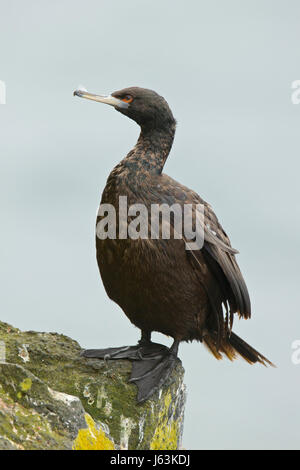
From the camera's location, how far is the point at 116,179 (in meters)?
6.63

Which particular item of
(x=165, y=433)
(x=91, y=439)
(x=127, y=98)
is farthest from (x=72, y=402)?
(x=127, y=98)

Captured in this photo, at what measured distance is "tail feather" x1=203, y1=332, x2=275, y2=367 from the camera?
7293mm

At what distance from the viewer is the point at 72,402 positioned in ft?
17.7

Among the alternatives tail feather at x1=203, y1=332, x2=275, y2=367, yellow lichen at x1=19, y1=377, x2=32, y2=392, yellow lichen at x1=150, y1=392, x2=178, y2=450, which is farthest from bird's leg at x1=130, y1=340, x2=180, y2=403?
yellow lichen at x1=19, y1=377, x2=32, y2=392

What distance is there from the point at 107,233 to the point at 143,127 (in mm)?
994

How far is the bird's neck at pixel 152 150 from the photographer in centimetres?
667

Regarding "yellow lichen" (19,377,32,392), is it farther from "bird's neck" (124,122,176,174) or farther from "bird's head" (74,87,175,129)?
"bird's head" (74,87,175,129)

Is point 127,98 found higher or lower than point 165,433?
higher

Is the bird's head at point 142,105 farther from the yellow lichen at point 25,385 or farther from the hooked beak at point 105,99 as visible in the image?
the yellow lichen at point 25,385

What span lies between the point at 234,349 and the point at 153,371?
1.11m

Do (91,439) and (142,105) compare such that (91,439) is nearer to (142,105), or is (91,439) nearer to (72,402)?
(72,402)

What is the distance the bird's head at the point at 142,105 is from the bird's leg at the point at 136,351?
1845 millimetres

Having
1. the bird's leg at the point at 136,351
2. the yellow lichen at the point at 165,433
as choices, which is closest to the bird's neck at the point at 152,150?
the bird's leg at the point at 136,351
